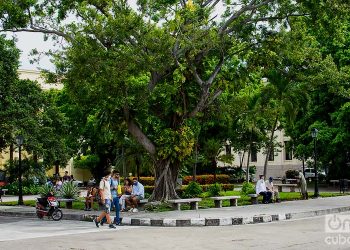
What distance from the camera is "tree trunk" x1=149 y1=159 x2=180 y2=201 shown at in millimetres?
23234

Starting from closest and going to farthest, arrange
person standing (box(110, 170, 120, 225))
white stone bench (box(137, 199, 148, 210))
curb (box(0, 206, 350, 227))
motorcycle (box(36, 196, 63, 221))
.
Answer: curb (box(0, 206, 350, 227)) → person standing (box(110, 170, 120, 225)) → motorcycle (box(36, 196, 63, 221)) → white stone bench (box(137, 199, 148, 210))

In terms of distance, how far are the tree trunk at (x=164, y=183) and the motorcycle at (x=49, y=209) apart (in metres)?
5.18

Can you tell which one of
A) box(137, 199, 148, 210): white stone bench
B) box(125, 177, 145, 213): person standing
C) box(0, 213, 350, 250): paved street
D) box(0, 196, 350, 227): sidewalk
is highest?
box(125, 177, 145, 213): person standing

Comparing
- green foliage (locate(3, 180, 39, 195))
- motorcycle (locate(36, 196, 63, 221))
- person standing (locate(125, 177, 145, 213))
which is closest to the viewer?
motorcycle (locate(36, 196, 63, 221))

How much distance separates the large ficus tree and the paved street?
641cm

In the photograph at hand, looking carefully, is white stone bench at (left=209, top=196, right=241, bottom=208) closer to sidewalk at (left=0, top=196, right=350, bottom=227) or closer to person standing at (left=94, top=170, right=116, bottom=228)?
sidewalk at (left=0, top=196, right=350, bottom=227)

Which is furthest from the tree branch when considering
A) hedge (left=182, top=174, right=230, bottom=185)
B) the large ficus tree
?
hedge (left=182, top=174, right=230, bottom=185)

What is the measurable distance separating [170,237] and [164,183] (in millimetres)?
9940

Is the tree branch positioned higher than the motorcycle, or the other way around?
the tree branch

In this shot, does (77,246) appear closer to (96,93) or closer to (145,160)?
(96,93)

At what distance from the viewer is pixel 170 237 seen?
13414 mm

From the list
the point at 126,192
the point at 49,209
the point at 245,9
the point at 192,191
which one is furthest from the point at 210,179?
the point at 49,209

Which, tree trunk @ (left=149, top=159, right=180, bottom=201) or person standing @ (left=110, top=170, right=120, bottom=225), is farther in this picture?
tree trunk @ (left=149, top=159, right=180, bottom=201)

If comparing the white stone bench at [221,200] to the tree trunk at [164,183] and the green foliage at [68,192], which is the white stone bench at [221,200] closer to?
the tree trunk at [164,183]
